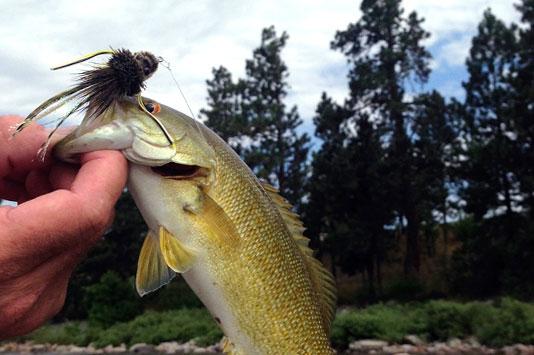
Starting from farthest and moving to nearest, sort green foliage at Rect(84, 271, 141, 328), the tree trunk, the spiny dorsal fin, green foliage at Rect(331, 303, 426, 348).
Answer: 1. the tree trunk
2. green foliage at Rect(84, 271, 141, 328)
3. green foliage at Rect(331, 303, 426, 348)
4. the spiny dorsal fin

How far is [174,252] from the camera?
89.7 inches

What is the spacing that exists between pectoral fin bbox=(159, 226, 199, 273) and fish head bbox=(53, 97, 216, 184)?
266mm

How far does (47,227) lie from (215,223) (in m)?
0.81

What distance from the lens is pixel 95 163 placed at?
200 centimetres

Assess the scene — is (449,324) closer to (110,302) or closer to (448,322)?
(448,322)

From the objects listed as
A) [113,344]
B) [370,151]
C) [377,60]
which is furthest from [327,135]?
[113,344]

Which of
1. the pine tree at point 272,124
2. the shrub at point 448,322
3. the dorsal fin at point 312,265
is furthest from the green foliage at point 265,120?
the dorsal fin at point 312,265

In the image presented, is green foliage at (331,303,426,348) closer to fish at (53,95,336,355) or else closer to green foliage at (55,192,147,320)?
fish at (53,95,336,355)

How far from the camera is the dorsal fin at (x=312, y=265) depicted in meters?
2.92

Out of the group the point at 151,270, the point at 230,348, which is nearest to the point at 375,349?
the point at 230,348

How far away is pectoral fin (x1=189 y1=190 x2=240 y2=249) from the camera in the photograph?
234 centimetres

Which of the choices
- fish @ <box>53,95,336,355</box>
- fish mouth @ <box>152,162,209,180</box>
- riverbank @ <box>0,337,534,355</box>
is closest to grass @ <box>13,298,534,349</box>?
riverbank @ <box>0,337,534,355</box>

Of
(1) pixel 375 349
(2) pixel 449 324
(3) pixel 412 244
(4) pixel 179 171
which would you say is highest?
(3) pixel 412 244

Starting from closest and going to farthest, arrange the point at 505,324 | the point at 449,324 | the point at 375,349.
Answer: the point at 505,324 → the point at 375,349 → the point at 449,324
